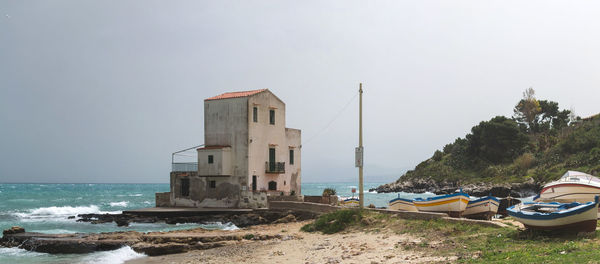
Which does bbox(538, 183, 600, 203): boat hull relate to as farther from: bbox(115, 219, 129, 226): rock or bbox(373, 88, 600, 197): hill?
bbox(373, 88, 600, 197): hill

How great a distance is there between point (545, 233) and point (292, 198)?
70.5 ft

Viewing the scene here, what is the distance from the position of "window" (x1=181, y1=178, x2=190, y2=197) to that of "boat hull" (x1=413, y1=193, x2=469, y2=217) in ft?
64.7

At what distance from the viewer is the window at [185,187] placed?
3641cm

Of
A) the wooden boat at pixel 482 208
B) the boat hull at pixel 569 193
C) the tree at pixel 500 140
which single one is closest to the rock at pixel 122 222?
the wooden boat at pixel 482 208

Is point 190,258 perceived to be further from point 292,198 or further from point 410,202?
point 292,198

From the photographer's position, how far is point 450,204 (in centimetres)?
2056

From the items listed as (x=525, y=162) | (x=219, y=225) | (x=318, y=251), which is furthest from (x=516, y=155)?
(x=318, y=251)

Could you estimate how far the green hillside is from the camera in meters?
64.5

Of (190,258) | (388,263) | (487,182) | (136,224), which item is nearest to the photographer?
(388,263)

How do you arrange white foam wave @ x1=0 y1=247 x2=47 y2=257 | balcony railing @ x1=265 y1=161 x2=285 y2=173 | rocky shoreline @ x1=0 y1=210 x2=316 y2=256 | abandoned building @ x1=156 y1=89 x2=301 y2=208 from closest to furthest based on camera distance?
rocky shoreline @ x1=0 y1=210 x2=316 y2=256 → white foam wave @ x1=0 y1=247 x2=47 y2=257 → abandoned building @ x1=156 y1=89 x2=301 y2=208 → balcony railing @ x1=265 y1=161 x2=285 y2=173

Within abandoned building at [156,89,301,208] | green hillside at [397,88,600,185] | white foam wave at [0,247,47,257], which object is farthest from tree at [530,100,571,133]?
white foam wave at [0,247,47,257]

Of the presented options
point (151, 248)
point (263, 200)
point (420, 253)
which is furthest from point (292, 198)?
point (420, 253)

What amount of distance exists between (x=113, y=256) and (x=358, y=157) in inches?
405

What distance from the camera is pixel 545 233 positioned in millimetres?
13383
